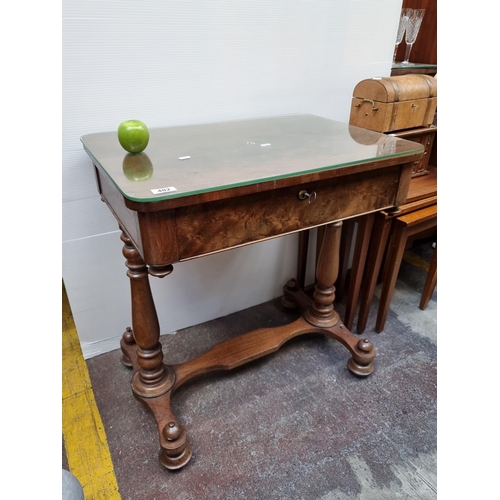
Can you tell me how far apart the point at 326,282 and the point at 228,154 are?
0.74m

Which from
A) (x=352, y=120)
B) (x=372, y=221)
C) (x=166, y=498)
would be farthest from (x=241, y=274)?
(x=166, y=498)

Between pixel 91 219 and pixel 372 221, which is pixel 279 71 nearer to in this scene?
pixel 372 221

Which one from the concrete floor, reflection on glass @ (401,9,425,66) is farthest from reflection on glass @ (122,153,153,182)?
reflection on glass @ (401,9,425,66)

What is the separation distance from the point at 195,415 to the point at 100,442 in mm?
316

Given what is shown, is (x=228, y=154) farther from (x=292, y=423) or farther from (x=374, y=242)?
(x=292, y=423)

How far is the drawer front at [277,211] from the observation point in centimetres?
89

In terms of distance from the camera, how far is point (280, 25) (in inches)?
54.9

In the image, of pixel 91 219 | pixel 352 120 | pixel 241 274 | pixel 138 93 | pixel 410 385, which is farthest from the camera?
pixel 241 274

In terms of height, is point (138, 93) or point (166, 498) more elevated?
point (138, 93)

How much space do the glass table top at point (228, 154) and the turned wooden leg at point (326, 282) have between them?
380mm

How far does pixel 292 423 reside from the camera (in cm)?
135

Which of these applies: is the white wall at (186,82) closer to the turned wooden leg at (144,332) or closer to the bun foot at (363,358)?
the turned wooden leg at (144,332)

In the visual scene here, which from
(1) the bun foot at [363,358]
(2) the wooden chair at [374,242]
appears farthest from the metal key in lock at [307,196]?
(1) the bun foot at [363,358]

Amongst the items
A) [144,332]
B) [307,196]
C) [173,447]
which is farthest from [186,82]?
[173,447]
